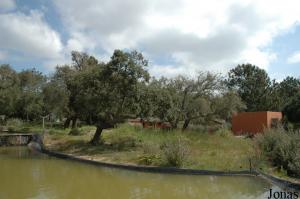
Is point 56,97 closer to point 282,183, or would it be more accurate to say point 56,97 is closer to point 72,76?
point 72,76

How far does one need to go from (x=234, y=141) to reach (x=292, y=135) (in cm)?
753

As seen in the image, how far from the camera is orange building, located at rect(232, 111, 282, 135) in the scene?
34.3 metres

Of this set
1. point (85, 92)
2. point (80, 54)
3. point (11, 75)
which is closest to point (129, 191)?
point (85, 92)

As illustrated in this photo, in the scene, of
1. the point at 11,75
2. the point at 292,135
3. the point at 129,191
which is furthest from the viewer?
the point at 11,75

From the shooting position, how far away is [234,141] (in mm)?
21469

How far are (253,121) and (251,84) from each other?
25.1 meters

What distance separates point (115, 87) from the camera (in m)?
21.0

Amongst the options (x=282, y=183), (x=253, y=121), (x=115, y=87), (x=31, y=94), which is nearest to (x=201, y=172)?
(x=282, y=183)

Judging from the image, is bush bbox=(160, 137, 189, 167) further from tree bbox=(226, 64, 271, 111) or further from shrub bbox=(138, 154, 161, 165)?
tree bbox=(226, 64, 271, 111)

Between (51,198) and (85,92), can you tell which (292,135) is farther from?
(85,92)

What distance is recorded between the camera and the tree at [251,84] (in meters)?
57.0

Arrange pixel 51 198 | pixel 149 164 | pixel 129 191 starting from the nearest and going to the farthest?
pixel 51 198 < pixel 129 191 < pixel 149 164

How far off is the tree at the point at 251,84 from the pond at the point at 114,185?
43229mm

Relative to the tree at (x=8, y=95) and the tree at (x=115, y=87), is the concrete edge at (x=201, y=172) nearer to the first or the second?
the tree at (x=115, y=87)
